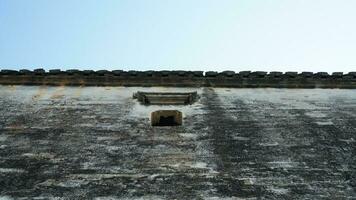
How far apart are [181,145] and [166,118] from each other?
1931mm

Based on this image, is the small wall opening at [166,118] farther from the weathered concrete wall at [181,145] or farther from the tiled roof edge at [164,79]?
the tiled roof edge at [164,79]

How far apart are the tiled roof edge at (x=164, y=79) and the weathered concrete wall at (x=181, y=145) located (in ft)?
0.90

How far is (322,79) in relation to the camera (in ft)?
41.8

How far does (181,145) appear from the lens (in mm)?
9086

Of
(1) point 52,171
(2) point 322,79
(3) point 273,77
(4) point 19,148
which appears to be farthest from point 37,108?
(2) point 322,79

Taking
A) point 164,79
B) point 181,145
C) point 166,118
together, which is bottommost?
point 181,145

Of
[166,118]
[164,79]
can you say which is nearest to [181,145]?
[166,118]

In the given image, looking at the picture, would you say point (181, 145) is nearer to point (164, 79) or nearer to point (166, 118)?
point (166, 118)

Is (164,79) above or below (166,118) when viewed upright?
above

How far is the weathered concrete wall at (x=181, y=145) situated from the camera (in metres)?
7.50

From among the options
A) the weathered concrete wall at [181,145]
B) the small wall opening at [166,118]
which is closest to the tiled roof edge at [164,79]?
the weathered concrete wall at [181,145]

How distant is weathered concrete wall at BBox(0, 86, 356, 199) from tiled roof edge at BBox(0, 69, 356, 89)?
273mm

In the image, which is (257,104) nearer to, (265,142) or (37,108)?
(265,142)

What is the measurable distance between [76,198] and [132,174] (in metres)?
1.01
